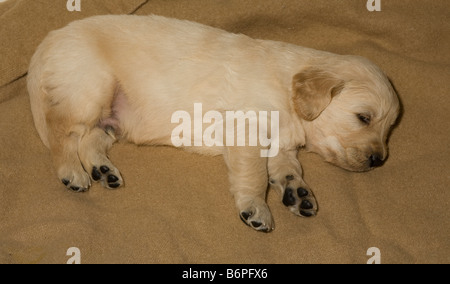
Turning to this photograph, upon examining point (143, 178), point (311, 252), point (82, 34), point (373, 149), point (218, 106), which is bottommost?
point (311, 252)

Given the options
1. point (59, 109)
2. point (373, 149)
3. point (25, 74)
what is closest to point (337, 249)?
point (373, 149)

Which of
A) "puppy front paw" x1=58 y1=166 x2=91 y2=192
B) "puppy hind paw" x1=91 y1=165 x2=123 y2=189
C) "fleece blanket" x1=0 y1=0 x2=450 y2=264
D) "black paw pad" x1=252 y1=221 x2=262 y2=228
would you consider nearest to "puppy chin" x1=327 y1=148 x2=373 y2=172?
"fleece blanket" x1=0 y1=0 x2=450 y2=264

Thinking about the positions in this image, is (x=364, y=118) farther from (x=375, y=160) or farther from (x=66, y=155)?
(x=66, y=155)

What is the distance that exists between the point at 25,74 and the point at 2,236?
5.07ft

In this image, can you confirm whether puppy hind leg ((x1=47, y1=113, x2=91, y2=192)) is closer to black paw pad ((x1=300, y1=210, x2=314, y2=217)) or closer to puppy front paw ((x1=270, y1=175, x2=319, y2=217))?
puppy front paw ((x1=270, y1=175, x2=319, y2=217))

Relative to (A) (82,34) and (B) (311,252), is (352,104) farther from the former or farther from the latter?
(A) (82,34)

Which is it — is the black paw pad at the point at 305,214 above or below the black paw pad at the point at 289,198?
below

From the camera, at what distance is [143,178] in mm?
3854

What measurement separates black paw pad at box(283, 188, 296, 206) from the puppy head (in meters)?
0.47

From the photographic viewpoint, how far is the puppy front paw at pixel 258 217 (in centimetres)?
348

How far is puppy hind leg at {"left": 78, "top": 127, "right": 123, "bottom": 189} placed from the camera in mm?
3705

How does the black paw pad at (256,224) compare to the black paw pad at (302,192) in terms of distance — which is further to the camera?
the black paw pad at (302,192)

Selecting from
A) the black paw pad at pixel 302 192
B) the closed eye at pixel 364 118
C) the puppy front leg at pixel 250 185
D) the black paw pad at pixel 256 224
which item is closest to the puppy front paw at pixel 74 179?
the puppy front leg at pixel 250 185

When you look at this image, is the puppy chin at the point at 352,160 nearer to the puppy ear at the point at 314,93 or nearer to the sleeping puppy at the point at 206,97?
the sleeping puppy at the point at 206,97
